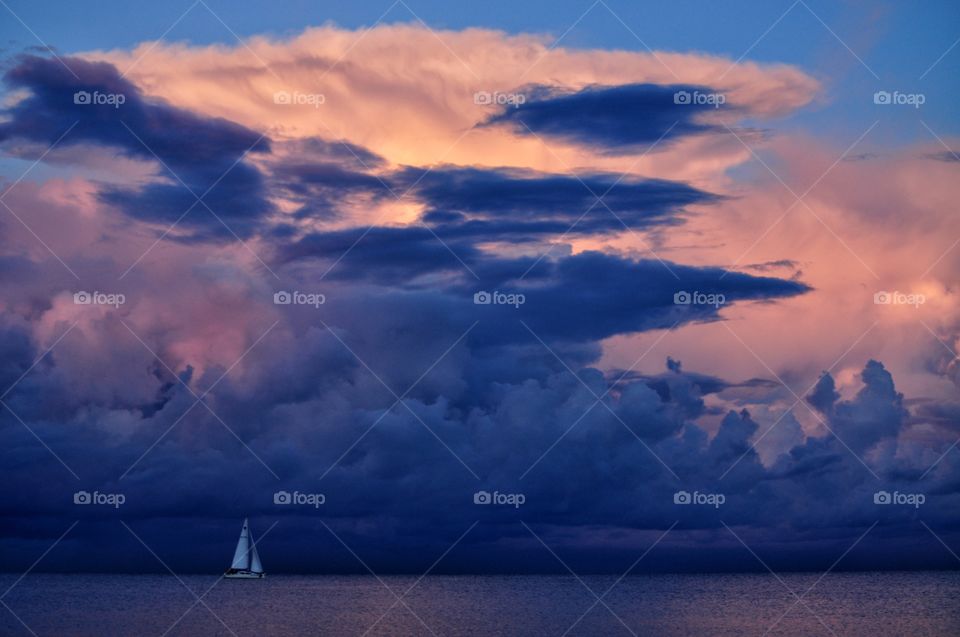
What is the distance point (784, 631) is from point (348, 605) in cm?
7596

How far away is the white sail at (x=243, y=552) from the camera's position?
17112cm

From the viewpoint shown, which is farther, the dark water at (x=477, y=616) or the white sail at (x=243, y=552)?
the white sail at (x=243, y=552)

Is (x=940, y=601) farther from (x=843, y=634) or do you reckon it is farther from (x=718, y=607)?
(x=843, y=634)

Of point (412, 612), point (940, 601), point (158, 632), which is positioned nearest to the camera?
point (158, 632)

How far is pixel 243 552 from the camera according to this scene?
17300 cm

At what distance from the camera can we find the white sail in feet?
561

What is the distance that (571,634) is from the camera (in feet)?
419

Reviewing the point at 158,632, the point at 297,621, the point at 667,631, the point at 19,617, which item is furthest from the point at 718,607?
the point at 19,617

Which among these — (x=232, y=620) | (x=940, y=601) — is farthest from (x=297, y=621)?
(x=940, y=601)

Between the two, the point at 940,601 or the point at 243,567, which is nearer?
the point at 243,567

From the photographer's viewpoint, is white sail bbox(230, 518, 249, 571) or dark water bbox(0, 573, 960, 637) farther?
white sail bbox(230, 518, 249, 571)

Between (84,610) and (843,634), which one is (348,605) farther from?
(843,634)

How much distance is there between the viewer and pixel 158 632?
12588 cm

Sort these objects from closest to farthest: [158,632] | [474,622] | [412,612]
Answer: [158,632] < [474,622] < [412,612]
